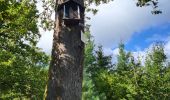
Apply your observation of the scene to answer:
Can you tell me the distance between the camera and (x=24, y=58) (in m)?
25.6

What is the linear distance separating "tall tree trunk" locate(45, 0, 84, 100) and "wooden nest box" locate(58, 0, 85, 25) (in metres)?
0.10

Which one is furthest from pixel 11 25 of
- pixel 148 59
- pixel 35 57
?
pixel 148 59

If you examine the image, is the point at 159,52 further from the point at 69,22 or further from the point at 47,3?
the point at 69,22

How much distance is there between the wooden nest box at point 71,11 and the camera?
892 cm

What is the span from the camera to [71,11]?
29.7ft

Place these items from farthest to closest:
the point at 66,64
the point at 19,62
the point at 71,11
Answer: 1. the point at 19,62
2. the point at 71,11
3. the point at 66,64

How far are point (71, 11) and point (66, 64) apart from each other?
1239 mm

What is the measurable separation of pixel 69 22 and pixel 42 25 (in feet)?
14.1

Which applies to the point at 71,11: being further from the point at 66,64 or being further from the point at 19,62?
the point at 19,62

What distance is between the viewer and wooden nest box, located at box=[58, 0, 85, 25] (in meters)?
8.92

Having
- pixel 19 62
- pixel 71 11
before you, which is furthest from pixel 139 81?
pixel 71 11

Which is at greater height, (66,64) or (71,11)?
(71,11)

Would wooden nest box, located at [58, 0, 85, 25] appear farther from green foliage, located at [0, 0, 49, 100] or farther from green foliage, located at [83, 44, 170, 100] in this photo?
green foliage, located at [83, 44, 170, 100]

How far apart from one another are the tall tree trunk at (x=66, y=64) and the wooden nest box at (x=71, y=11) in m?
0.10
